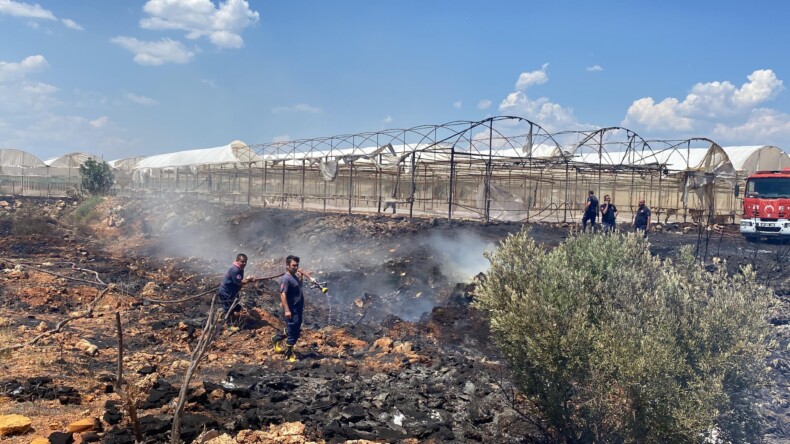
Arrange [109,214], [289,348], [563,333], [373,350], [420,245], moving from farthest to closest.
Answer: [109,214] → [420,245] → [373,350] → [289,348] → [563,333]

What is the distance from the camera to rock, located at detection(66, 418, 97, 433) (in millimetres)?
5539

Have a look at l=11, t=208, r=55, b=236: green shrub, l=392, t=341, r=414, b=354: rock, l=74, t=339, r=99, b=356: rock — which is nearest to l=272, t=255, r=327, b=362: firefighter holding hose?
l=392, t=341, r=414, b=354: rock

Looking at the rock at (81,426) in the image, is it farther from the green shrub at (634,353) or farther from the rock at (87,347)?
the green shrub at (634,353)

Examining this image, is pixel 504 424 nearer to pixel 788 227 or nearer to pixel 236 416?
pixel 236 416

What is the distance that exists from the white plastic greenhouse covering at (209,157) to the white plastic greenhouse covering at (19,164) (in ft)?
29.6

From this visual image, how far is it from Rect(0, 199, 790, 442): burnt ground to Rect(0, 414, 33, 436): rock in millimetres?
163

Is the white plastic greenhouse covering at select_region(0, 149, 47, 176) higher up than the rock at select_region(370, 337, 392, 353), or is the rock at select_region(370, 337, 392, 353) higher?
the white plastic greenhouse covering at select_region(0, 149, 47, 176)

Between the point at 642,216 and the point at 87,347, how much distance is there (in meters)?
15.1

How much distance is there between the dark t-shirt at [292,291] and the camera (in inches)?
345

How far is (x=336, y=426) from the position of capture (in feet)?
20.2

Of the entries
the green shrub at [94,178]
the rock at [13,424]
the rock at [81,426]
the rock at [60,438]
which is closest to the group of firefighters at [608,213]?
the rock at [81,426]

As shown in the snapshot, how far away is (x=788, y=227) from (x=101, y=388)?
20248 mm

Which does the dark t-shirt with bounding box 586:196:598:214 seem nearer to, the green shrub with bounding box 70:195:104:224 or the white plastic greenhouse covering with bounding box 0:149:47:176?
the green shrub with bounding box 70:195:104:224

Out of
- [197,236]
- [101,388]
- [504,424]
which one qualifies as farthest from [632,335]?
[197,236]
